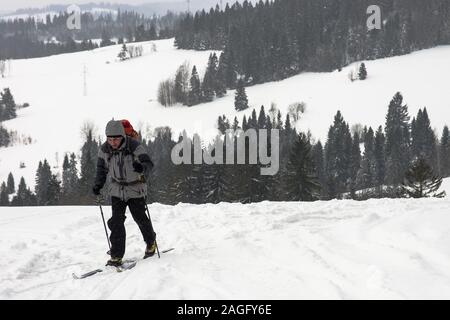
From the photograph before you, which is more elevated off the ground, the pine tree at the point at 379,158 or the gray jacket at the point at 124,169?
the gray jacket at the point at 124,169

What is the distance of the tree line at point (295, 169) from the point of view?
169 ft

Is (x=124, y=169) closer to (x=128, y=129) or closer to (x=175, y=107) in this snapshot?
(x=128, y=129)

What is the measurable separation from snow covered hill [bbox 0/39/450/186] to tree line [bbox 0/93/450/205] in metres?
4.96

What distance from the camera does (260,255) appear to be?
25.6ft

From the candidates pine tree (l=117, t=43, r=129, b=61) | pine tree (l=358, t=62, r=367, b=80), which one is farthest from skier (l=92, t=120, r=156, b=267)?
pine tree (l=117, t=43, r=129, b=61)

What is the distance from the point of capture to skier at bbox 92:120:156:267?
757 centimetres

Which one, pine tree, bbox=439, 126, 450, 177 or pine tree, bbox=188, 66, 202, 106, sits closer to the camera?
pine tree, bbox=439, 126, 450, 177

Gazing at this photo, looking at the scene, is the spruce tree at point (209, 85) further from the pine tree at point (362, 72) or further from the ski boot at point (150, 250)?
the ski boot at point (150, 250)

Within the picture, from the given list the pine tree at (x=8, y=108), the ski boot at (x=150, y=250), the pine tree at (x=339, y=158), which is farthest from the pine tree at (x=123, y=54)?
the ski boot at (x=150, y=250)

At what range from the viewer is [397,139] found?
10044 centimetres

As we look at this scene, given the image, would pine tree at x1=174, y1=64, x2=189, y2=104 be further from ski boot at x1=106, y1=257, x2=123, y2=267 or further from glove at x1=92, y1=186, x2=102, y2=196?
ski boot at x1=106, y1=257, x2=123, y2=267

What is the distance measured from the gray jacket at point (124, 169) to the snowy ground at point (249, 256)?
44.6 inches

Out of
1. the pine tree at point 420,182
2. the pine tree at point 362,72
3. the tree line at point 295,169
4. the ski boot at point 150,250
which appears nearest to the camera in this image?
the ski boot at point 150,250
